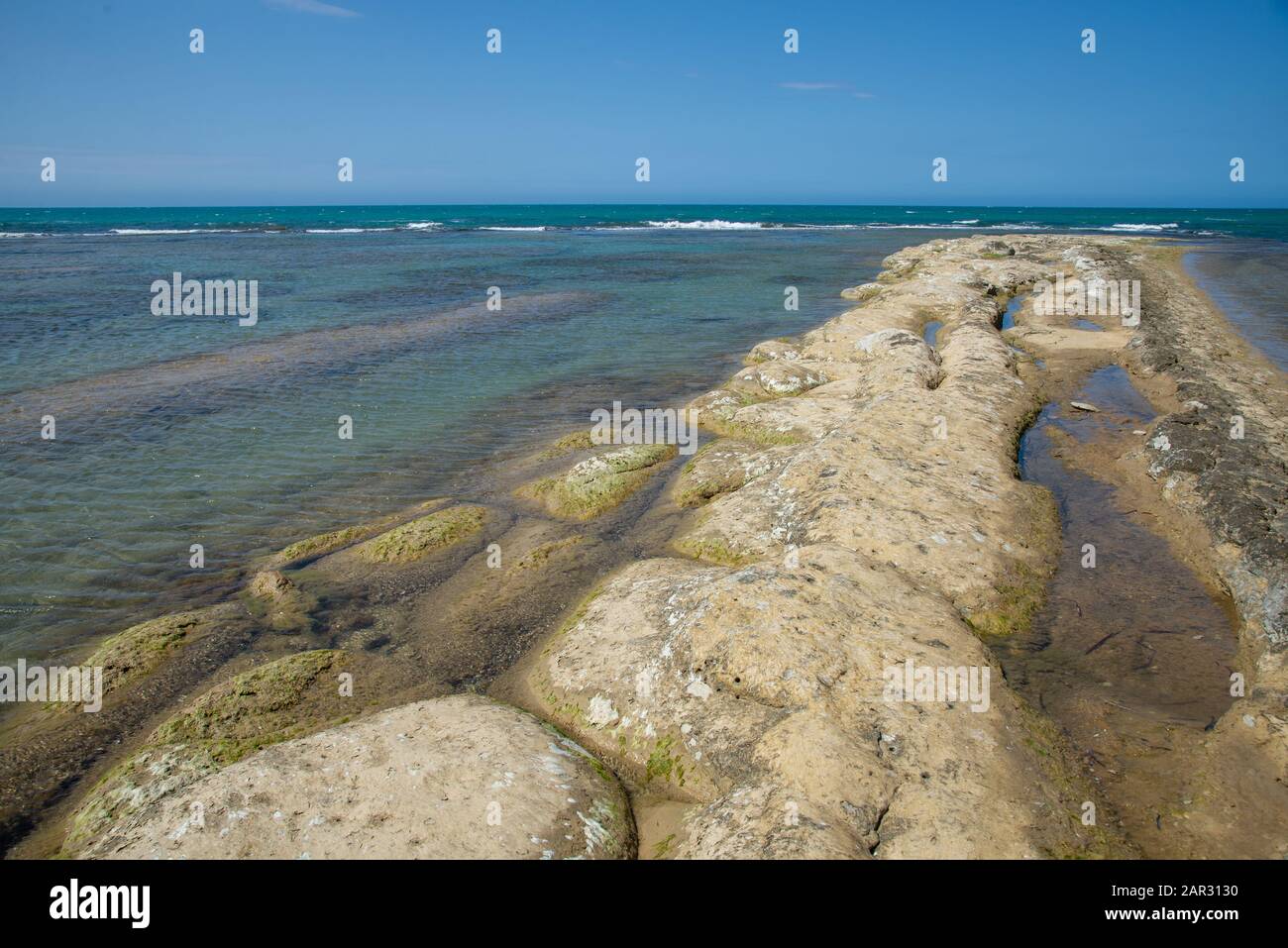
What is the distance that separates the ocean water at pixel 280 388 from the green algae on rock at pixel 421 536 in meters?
1.52

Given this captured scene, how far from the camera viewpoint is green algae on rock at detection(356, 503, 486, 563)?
1224 centimetres

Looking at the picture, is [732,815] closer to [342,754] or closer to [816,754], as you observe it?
[816,754]

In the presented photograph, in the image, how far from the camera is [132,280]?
44000 mm

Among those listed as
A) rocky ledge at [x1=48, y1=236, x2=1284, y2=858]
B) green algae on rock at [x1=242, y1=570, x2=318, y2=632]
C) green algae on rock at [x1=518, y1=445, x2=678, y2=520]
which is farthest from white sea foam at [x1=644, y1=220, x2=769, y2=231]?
green algae on rock at [x1=242, y1=570, x2=318, y2=632]

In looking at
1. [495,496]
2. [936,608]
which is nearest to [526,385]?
[495,496]

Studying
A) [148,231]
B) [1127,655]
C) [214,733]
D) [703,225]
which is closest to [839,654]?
[1127,655]

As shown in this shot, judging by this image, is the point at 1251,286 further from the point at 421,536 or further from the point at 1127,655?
the point at 421,536

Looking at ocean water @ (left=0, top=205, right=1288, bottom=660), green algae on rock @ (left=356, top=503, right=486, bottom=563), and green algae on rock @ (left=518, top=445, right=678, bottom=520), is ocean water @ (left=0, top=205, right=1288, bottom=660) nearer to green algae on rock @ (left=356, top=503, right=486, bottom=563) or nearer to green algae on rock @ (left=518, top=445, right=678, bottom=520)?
green algae on rock @ (left=356, top=503, right=486, bottom=563)

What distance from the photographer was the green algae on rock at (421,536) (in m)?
12.2

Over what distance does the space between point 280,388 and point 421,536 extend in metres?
12.3

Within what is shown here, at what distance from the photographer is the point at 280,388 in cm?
2206

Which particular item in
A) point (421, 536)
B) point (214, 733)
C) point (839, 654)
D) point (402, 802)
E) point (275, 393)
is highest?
point (275, 393)

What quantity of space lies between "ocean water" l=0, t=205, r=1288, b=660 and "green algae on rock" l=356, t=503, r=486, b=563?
152cm

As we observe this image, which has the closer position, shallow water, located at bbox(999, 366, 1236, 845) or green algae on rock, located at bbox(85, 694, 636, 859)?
green algae on rock, located at bbox(85, 694, 636, 859)
